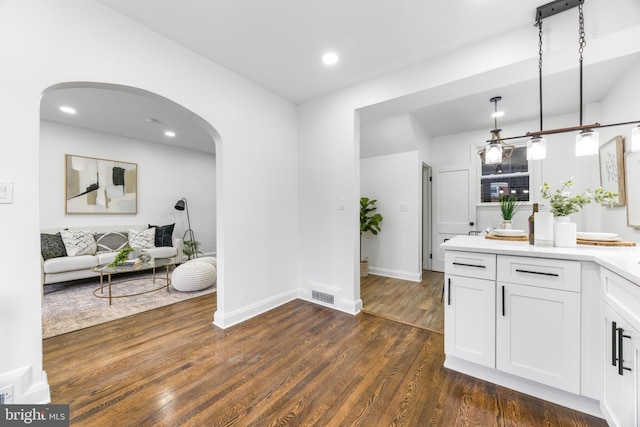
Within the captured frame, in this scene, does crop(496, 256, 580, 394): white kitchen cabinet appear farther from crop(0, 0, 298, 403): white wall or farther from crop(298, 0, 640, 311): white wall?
crop(0, 0, 298, 403): white wall

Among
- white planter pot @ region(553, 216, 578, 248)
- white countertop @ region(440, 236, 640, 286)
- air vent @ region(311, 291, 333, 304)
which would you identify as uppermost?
white planter pot @ region(553, 216, 578, 248)

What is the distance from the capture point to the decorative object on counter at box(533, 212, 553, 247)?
1799 mm

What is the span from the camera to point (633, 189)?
2.44 metres

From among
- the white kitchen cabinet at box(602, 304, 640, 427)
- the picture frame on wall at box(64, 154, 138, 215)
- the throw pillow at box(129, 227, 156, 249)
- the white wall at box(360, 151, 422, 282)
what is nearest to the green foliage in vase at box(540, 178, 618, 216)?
the white kitchen cabinet at box(602, 304, 640, 427)

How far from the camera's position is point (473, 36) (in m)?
2.11

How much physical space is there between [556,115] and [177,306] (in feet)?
18.9

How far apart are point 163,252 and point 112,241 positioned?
2.61 feet

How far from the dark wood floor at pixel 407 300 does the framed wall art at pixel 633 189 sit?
192cm

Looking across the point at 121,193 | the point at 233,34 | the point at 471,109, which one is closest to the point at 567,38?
the point at 471,109

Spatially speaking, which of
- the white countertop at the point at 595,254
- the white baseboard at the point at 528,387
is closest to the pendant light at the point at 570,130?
the white countertop at the point at 595,254

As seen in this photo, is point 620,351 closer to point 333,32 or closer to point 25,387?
point 333,32

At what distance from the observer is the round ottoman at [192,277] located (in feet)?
11.5

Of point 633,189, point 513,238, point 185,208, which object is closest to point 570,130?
point 513,238

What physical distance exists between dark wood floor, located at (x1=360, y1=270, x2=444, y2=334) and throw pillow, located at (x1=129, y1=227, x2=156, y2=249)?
3815mm
